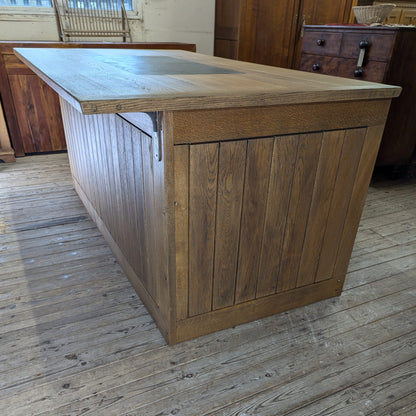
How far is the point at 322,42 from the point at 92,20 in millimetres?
2077

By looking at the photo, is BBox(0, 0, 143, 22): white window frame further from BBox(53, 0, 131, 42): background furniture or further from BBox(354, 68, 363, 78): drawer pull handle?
BBox(354, 68, 363, 78): drawer pull handle

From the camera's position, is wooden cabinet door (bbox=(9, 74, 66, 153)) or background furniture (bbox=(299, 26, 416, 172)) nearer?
background furniture (bbox=(299, 26, 416, 172))

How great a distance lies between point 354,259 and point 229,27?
2.87 meters

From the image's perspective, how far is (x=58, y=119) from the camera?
315 cm

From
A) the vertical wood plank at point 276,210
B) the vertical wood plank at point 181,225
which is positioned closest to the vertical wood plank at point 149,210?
the vertical wood plank at point 181,225

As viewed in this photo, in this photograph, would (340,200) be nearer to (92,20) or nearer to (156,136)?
(156,136)

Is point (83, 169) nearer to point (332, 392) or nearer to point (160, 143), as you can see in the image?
point (160, 143)

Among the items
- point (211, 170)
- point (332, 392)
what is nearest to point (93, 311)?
point (211, 170)

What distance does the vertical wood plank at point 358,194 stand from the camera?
135cm

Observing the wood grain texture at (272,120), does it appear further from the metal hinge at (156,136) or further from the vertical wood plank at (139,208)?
the vertical wood plank at (139,208)

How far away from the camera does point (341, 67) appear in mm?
2666

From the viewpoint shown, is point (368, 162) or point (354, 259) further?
point (354, 259)

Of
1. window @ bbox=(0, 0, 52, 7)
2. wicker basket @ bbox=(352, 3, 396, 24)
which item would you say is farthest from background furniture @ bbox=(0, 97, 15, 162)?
wicker basket @ bbox=(352, 3, 396, 24)

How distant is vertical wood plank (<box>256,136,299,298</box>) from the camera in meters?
1.21
